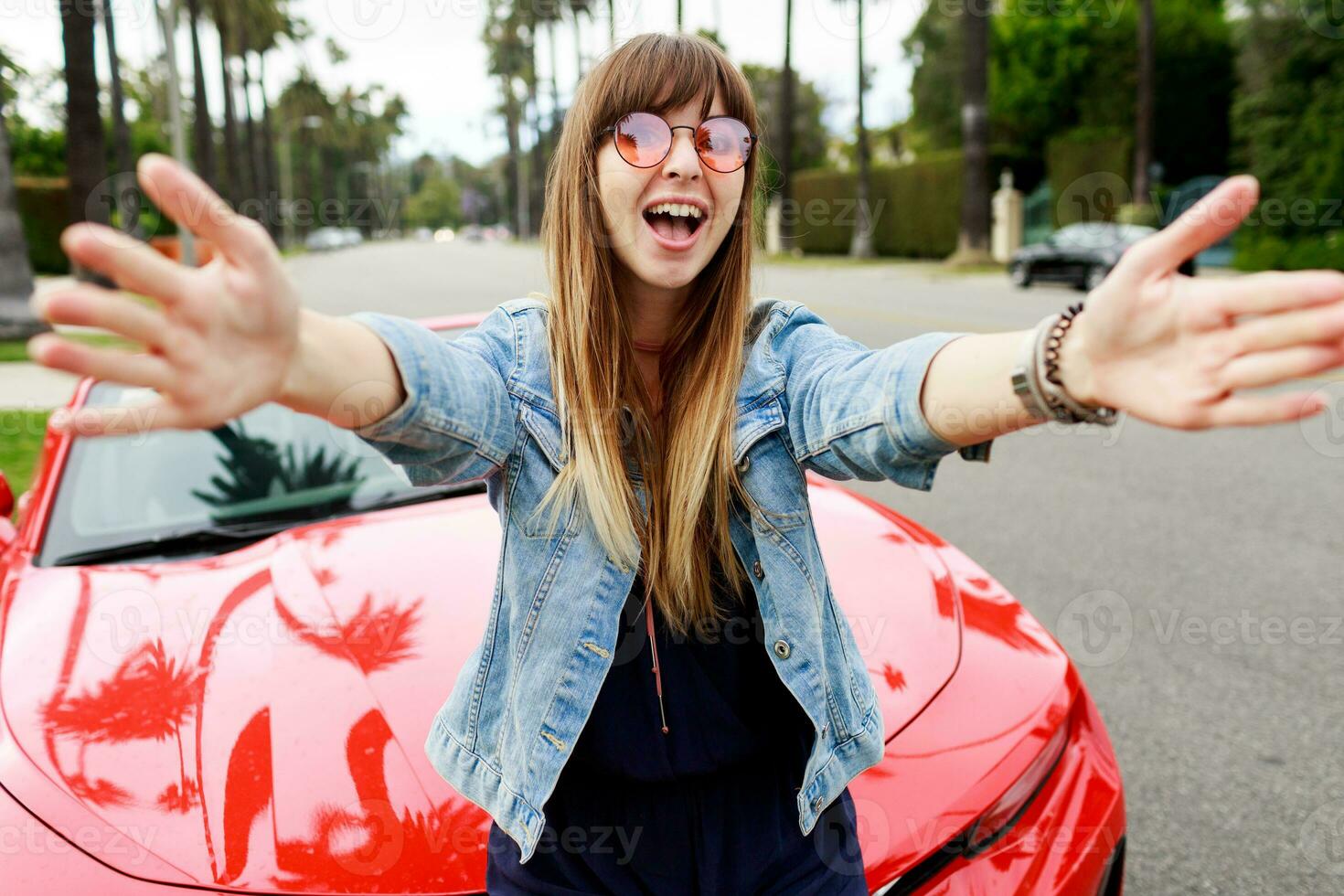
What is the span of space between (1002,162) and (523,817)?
33.6 metres

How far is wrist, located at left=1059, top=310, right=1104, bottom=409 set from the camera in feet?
3.99

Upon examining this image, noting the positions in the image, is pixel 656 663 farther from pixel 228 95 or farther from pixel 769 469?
pixel 228 95

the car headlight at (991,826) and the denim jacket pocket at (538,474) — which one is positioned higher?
the denim jacket pocket at (538,474)

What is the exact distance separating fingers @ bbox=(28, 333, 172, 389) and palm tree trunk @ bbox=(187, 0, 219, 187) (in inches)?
1212

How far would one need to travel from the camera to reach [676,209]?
157 centimetres

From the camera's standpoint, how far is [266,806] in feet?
5.81

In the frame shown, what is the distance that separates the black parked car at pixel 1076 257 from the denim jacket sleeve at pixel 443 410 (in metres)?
17.8

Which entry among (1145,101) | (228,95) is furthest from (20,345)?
(228,95)

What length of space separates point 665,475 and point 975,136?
25.5 metres

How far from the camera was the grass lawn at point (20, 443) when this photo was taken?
657 centimetres

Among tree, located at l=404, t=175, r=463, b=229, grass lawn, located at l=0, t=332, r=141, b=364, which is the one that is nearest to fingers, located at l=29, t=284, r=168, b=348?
grass lawn, located at l=0, t=332, r=141, b=364

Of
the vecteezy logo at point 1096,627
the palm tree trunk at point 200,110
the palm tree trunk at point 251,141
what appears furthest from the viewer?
the palm tree trunk at point 251,141

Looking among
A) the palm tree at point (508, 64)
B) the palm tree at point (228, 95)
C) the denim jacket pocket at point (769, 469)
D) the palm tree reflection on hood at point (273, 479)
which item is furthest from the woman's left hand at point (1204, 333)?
the palm tree at point (508, 64)

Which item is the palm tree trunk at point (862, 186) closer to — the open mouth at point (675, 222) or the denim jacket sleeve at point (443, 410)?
the open mouth at point (675, 222)
